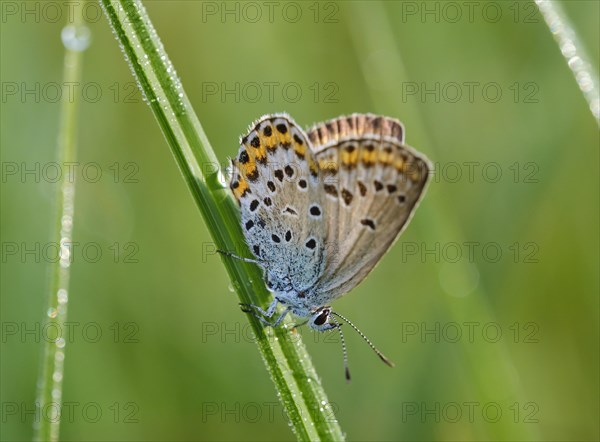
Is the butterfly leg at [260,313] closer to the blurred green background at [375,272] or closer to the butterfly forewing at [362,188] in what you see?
the butterfly forewing at [362,188]

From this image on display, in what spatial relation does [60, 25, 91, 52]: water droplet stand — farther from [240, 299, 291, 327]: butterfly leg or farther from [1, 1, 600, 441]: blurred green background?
[240, 299, 291, 327]: butterfly leg

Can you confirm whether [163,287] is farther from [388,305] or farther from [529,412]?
[529,412]

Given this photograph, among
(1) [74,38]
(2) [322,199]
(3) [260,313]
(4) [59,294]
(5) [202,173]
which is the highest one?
(1) [74,38]

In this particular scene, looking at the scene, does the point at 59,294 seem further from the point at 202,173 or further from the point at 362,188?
the point at 362,188

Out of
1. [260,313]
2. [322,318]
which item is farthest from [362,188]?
[260,313]

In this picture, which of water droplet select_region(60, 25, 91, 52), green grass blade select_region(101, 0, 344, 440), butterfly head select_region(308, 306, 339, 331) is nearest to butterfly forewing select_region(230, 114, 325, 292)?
butterfly head select_region(308, 306, 339, 331)

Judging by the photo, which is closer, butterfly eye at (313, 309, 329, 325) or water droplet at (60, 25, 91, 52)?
water droplet at (60, 25, 91, 52)

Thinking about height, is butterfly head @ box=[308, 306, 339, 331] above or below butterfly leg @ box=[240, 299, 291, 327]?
above

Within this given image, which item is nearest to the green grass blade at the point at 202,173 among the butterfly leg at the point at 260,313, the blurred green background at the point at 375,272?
the butterfly leg at the point at 260,313
